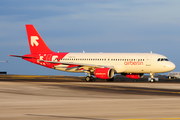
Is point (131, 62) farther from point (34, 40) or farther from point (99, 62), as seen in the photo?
point (34, 40)

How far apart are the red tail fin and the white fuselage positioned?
268 inches

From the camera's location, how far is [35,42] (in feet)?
174

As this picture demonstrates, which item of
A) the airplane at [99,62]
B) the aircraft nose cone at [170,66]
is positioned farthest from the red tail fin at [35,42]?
the aircraft nose cone at [170,66]

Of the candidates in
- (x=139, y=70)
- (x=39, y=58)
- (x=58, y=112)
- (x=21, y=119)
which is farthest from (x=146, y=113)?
(x=39, y=58)

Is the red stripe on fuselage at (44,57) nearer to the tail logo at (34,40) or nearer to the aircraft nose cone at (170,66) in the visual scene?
the tail logo at (34,40)

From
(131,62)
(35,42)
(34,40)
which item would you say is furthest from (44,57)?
(131,62)

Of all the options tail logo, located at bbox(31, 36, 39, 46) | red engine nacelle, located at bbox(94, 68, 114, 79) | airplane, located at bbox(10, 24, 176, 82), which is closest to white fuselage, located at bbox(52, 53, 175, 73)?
airplane, located at bbox(10, 24, 176, 82)

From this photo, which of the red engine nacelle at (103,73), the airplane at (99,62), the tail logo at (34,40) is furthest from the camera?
the tail logo at (34,40)

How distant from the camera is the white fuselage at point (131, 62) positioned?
44.8m

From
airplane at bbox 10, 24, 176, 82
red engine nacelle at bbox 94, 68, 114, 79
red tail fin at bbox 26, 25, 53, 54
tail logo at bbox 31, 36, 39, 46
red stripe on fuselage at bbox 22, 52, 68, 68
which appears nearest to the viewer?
red engine nacelle at bbox 94, 68, 114, 79

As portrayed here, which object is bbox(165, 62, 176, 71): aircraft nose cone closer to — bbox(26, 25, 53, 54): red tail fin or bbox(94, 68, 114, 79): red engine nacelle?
bbox(94, 68, 114, 79): red engine nacelle

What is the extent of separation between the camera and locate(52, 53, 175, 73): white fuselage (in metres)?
44.8

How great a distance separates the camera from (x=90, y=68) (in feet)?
154

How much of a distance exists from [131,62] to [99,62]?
5.04 metres
